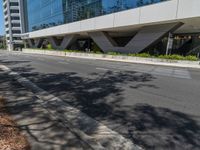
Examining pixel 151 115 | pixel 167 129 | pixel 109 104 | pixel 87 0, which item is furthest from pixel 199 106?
pixel 87 0

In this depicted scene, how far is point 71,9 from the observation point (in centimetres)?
4422

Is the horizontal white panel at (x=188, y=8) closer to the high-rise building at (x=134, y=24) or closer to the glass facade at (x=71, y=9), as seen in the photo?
the high-rise building at (x=134, y=24)

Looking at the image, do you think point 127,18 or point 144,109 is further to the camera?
point 127,18

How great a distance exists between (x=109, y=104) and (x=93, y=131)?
2.11 metres

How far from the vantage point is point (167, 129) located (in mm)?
4758

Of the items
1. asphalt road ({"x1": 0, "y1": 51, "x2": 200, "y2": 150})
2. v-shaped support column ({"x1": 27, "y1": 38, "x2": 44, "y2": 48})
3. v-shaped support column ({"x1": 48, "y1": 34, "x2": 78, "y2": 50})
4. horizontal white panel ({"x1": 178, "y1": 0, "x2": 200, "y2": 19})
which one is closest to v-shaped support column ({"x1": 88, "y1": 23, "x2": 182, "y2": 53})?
horizontal white panel ({"x1": 178, "y1": 0, "x2": 200, "y2": 19})

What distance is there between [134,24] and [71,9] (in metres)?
23.1

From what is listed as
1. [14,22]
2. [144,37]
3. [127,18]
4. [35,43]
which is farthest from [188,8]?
[14,22]

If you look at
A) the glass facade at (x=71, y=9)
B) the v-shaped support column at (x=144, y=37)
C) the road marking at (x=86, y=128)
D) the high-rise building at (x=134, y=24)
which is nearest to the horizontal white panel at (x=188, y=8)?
the high-rise building at (x=134, y=24)

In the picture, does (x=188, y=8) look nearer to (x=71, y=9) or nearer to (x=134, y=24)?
(x=134, y=24)

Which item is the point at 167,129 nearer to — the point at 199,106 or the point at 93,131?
the point at 93,131

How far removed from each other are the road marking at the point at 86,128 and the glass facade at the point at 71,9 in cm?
2068

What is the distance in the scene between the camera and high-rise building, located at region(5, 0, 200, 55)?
21.4 m

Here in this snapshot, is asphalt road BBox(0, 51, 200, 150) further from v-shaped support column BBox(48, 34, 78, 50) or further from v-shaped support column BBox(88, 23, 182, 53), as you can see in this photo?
v-shaped support column BBox(48, 34, 78, 50)
